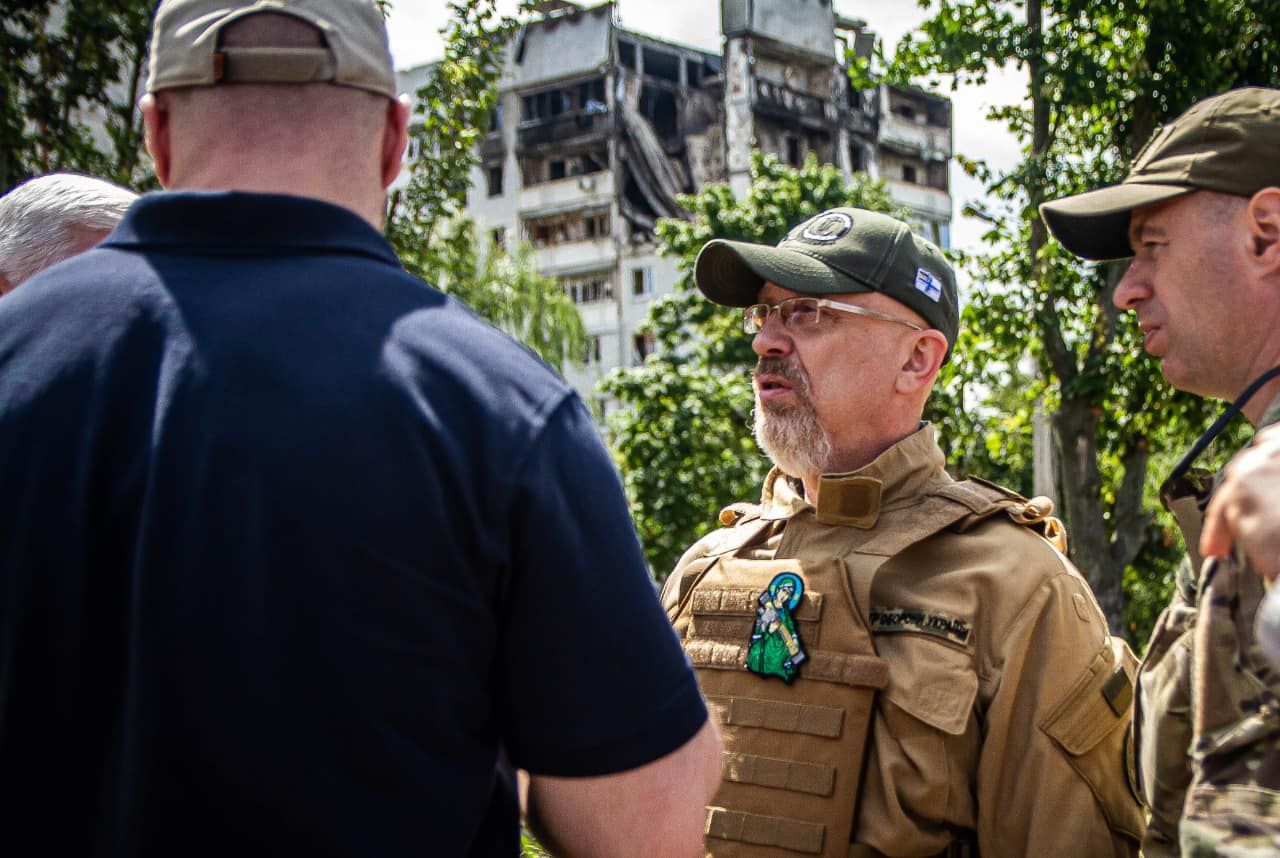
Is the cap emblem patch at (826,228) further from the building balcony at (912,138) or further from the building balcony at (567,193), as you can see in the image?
the building balcony at (912,138)

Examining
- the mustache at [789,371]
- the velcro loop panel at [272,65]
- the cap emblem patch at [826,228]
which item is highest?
the velcro loop panel at [272,65]

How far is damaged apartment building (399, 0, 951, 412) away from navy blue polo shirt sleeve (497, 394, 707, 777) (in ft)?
140

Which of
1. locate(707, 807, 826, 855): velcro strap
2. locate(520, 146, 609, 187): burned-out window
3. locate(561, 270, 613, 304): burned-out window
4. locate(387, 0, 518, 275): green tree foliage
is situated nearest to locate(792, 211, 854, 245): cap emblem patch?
locate(707, 807, 826, 855): velcro strap

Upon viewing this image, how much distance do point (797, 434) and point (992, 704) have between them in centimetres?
77

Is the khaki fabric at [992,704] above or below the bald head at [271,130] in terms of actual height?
below

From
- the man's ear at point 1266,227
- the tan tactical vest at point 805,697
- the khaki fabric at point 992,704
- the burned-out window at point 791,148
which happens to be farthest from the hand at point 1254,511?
the burned-out window at point 791,148

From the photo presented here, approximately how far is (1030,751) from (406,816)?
153 cm

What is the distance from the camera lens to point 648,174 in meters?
46.2

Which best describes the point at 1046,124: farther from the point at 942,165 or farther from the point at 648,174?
the point at 942,165

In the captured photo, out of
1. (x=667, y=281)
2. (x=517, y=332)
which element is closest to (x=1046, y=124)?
Answer: (x=517, y=332)

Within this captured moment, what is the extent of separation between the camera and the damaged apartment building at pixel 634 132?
1774 inches

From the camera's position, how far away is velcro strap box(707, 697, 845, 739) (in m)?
2.67

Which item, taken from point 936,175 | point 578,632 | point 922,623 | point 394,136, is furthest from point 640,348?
point 578,632

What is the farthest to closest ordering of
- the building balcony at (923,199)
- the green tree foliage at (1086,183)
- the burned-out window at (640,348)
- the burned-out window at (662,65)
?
the building balcony at (923,199)
the burned-out window at (662,65)
the burned-out window at (640,348)
the green tree foliage at (1086,183)
